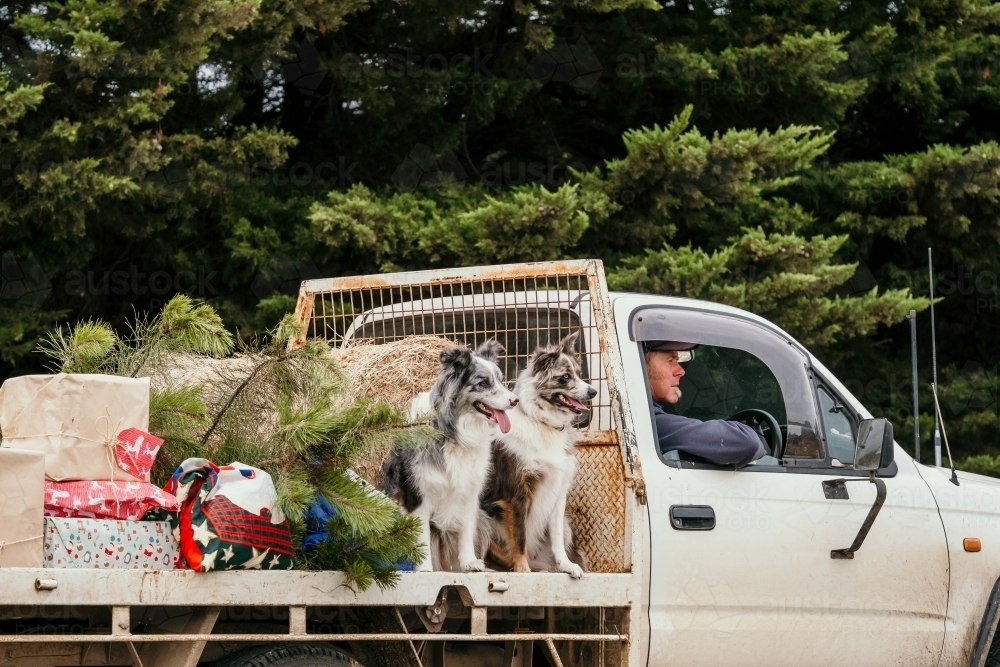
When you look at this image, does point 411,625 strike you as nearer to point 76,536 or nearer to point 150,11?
point 76,536

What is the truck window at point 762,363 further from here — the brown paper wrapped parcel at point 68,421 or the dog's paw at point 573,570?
the brown paper wrapped parcel at point 68,421

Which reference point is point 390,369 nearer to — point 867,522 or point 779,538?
Result: point 779,538

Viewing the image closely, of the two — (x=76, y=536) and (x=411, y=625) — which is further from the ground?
(x=76, y=536)

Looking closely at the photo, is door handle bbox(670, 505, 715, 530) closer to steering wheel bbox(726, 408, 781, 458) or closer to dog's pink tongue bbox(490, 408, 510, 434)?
steering wheel bbox(726, 408, 781, 458)

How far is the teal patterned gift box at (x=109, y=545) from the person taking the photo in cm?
340

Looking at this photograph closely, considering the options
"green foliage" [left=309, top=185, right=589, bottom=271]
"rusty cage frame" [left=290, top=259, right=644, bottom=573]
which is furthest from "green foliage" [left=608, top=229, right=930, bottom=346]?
"rusty cage frame" [left=290, top=259, right=644, bottom=573]

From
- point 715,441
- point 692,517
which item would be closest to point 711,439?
point 715,441

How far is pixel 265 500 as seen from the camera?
3.65 meters

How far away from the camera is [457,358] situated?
461 cm

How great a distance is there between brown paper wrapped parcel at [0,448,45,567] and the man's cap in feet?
9.56

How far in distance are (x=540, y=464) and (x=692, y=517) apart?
0.69 m

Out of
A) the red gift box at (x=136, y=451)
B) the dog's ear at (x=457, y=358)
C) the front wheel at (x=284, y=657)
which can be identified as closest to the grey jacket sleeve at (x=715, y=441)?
the dog's ear at (x=457, y=358)

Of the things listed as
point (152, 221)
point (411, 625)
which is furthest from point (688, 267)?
point (411, 625)

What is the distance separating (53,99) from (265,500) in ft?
24.3
